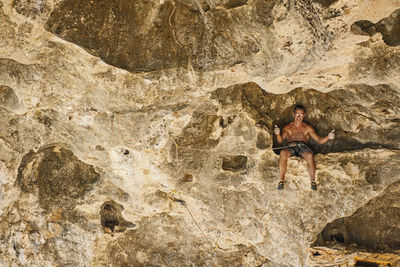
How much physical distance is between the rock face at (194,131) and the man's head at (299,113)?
0.73 ft

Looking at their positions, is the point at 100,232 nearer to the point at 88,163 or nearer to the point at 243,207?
the point at 88,163

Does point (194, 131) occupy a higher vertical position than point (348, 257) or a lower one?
higher

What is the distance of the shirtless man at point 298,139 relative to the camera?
19.0 ft

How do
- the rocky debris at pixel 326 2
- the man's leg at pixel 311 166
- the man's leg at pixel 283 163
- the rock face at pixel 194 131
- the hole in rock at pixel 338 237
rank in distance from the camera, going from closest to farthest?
the rocky debris at pixel 326 2
the rock face at pixel 194 131
the man's leg at pixel 311 166
the man's leg at pixel 283 163
the hole in rock at pixel 338 237

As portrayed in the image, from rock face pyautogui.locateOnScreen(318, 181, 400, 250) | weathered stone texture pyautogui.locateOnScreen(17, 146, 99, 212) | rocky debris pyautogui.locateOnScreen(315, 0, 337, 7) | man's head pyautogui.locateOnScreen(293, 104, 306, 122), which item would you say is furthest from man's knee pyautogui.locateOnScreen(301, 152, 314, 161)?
weathered stone texture pyautogui.locateOnScreen(17, 146, 99, 212)

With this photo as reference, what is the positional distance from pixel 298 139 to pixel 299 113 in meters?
0.41

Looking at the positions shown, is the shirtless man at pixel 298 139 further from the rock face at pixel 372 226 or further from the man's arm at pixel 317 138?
the rock face at pixel 372 226

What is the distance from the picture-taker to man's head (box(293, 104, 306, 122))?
19.6ft

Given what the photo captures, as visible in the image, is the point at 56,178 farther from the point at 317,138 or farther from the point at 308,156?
the point at 317,138

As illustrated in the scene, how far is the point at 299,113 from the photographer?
19.6 ft

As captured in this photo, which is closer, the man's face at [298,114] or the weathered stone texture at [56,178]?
the man's face at [298,114]

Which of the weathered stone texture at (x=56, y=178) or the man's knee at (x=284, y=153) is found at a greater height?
the man's knee at (x=284, y=153)

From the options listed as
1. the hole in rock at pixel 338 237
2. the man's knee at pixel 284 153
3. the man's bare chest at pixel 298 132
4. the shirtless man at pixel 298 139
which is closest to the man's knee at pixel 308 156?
the shirtless man at pixel 298 139

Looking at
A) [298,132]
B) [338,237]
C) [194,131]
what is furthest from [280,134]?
[338,237]
